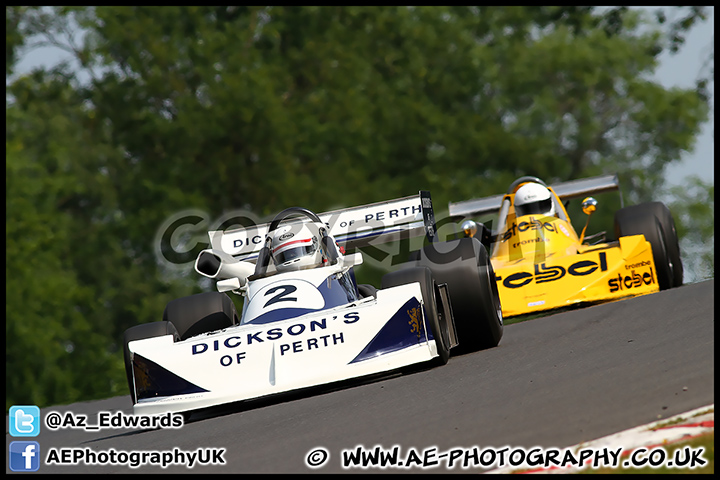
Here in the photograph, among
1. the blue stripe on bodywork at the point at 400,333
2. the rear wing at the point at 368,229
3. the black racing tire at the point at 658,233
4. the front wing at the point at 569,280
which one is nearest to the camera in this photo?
the blue stripe on bodywork at the point at 400,333

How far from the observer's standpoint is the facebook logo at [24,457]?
218 inches

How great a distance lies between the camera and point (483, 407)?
5.55 metres

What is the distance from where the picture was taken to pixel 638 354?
21.7 feet

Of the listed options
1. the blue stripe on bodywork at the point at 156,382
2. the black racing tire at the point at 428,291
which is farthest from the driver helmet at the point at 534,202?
the blue stripe on bodywork at the point at 156,382

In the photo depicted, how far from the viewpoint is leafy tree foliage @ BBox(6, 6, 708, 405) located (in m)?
26.9

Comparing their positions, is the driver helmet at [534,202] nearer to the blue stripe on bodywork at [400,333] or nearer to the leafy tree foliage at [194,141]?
the blue stripe on bodywork at [400,333]

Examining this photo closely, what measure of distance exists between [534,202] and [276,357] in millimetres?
6442

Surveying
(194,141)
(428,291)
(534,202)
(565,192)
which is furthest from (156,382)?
(194,141)

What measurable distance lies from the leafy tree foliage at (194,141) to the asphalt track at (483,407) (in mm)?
18780

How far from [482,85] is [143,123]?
11.9m

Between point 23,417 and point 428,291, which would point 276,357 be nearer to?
point 428,291

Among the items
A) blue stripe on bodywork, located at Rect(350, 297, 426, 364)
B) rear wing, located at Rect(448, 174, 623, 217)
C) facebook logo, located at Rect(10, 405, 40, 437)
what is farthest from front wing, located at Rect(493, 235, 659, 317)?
facebook logo, located at Rect(10, 405, 40, 437)

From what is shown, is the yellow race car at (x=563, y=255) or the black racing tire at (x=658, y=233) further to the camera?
the black racing tire at (x=658, y=233)

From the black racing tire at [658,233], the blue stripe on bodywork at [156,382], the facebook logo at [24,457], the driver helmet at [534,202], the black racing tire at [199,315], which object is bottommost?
the facebook logo at [24,457]
